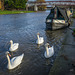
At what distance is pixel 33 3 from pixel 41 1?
9.54 metres

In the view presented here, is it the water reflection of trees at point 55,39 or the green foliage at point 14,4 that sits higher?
the water reflection of trees at point 55,39

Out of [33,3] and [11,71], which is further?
[33,3]

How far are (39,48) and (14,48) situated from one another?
1.96 metres

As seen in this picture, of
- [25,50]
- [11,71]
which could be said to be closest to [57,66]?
[11,71]

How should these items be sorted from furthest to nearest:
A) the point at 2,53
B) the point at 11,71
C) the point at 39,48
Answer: the point at 39,48 → the point at 2,53 → the point at 11,71

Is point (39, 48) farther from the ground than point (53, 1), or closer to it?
farther from the ground

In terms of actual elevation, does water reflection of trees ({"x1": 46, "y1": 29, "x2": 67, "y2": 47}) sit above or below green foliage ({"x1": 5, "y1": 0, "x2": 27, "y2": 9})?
above

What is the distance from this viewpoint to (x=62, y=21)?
683 inches

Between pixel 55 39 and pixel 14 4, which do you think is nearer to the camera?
pixel 55 39

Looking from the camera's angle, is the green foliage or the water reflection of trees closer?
the water reflection of trees

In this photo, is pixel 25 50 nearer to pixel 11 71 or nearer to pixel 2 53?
pixel 2 53

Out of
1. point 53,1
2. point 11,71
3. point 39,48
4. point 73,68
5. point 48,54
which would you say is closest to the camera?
point 73,68

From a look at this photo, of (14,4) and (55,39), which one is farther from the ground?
(55,39)

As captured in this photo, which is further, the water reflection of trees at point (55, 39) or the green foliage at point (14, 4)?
the green foliage at point (14, 4)
